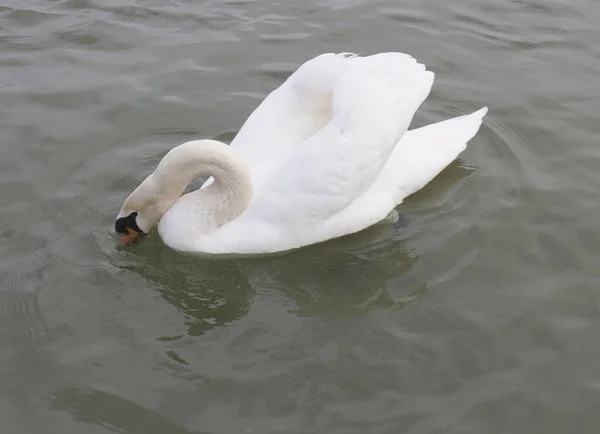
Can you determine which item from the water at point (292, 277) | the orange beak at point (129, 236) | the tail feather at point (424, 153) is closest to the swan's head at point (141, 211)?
the orange beak at point (129, 236)

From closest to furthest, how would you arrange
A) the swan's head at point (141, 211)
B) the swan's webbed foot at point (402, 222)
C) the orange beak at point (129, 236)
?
the swan's head at point (141, 211), the orange beak at point (129, 236), the swan's webbed foot at point (402, 222)

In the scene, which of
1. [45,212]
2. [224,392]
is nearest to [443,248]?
[224,392]

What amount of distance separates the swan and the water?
23 centimetres

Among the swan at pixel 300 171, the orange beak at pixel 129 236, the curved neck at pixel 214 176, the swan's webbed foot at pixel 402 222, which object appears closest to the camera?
the swan at pixel 300 171

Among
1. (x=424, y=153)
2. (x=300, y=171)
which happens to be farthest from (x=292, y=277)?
(x=424, y=153)

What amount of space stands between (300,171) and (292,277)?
30.0 inches

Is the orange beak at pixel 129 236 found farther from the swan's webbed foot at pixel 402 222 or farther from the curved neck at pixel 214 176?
the swan's webbed foot at pixel 402 222

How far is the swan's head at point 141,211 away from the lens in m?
5.71

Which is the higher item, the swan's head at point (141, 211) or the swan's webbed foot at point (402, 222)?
the swan's head at point (141, 211)

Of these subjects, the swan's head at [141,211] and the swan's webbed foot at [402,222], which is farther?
the swan's webbed foot at [402,222]

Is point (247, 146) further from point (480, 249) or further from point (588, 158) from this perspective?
point (588, 158)

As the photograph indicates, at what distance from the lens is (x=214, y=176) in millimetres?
5680

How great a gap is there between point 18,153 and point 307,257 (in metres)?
2.84

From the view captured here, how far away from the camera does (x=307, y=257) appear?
19.1 feet
